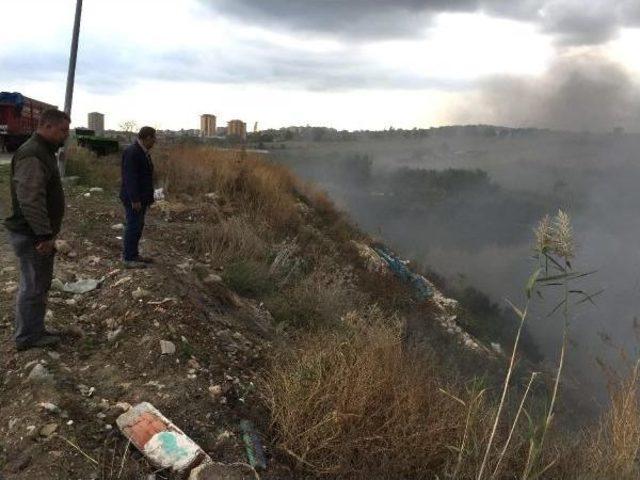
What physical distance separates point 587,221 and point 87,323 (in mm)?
62581

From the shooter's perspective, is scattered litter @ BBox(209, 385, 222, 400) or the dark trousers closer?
scattered litter @ BBox(209, 385, 222, 400)

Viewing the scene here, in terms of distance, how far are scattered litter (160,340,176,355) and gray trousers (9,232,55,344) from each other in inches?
36.4

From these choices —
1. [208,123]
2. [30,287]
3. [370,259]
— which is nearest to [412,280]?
[370,259]

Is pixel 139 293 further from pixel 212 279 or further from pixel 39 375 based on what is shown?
pixel 212 279

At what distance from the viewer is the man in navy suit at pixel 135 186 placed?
598cm

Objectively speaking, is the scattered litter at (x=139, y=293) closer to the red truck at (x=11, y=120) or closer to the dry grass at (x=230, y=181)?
the dry grass at (x=230, y=181)

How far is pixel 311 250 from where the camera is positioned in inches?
448

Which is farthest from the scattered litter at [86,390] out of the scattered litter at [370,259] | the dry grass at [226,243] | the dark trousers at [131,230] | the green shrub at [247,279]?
the scattered litter at [370,259]

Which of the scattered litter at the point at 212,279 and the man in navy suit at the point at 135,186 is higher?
the man in navy suit at the point at 135,186

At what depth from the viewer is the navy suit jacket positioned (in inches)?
235

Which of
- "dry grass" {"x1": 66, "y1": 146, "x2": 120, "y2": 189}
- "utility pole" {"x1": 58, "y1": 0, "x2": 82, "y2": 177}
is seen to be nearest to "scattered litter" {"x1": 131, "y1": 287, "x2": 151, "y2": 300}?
"utility pole" {"x1": 58, "y1": 0, "x2": 82, "y2": 177}

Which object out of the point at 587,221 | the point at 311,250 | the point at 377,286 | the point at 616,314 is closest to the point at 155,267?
the point at 311,250

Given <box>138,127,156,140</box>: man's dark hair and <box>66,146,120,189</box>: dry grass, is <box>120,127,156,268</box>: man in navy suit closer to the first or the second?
<box>138,127,156,140</box>: man's dark hair

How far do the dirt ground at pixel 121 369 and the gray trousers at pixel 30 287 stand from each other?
19 cm
